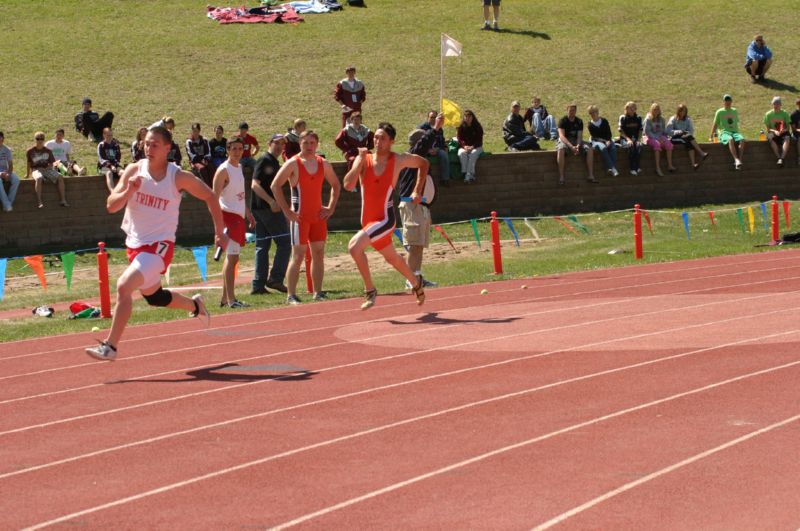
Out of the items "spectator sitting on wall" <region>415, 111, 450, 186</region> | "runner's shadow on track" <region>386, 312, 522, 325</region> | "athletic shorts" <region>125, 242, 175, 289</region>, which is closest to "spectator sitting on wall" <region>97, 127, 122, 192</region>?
"spectator sitting on wall" <region>415, 111, 450, 186</region>

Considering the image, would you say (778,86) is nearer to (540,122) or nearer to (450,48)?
(540,122)

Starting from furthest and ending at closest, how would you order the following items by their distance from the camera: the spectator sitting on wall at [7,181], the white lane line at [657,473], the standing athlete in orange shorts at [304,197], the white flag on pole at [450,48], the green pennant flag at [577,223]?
the white flag on pole at [450,48]
the green pennant flag at [577,223]
the spectator sitting on wall at [7,181]
the standing athlete in orange shorts at [304,197]
the white lane line at [657,473]

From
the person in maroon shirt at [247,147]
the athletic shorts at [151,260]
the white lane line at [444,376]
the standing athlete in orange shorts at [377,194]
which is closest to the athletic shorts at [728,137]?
the person in maroon shirt at [247,147]

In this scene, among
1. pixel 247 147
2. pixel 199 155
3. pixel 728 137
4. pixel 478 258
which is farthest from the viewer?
pixel 728 137

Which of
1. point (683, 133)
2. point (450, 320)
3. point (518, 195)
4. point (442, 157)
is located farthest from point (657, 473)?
point (683, 133)

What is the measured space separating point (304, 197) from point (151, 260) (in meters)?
5.23

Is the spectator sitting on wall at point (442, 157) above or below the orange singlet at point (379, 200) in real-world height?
above

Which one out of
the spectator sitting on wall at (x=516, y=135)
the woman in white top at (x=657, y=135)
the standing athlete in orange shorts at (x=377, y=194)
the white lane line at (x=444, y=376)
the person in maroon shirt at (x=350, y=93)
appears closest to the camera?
the white lane line at (x=444, y=376)

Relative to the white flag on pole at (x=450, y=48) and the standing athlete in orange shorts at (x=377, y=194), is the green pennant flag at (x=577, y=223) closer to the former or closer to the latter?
the white flag on pole at (x=450, y=48)

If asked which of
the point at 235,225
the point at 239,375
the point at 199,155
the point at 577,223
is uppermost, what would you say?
the point at 199,155

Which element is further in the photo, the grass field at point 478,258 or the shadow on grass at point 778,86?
the shadow on grass at point 778,86

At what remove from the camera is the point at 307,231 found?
1587cm

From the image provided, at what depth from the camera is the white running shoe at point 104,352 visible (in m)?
10.6

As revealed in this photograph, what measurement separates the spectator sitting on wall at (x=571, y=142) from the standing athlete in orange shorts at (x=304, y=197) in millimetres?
12049
